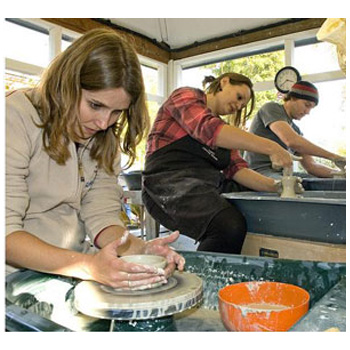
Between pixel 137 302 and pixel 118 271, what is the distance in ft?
0.27

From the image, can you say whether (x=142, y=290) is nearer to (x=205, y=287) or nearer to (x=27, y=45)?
(x=205, y=287)

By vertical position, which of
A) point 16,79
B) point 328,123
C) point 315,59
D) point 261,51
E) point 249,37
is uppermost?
point 249,37

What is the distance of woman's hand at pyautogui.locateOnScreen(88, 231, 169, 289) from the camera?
0.76 meters

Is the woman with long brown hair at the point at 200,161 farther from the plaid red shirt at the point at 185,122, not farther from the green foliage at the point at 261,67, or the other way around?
the green foliage at the point at 261,67

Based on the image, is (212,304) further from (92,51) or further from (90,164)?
(92,51)

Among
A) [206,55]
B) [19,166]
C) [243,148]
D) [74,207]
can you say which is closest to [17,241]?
[19,166]

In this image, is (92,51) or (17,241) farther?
(92,51)

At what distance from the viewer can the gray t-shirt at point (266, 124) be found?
2.31 m

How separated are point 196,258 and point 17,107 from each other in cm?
62

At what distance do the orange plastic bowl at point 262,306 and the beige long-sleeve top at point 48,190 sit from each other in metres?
0.50

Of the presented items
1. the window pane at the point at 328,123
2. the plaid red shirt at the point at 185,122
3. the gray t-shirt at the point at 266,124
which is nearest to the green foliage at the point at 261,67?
the window pane at the point at 328,123

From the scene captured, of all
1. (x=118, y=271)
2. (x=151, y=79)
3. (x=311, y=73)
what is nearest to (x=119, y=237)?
(x=118, y=271)

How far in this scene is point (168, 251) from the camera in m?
0.93
